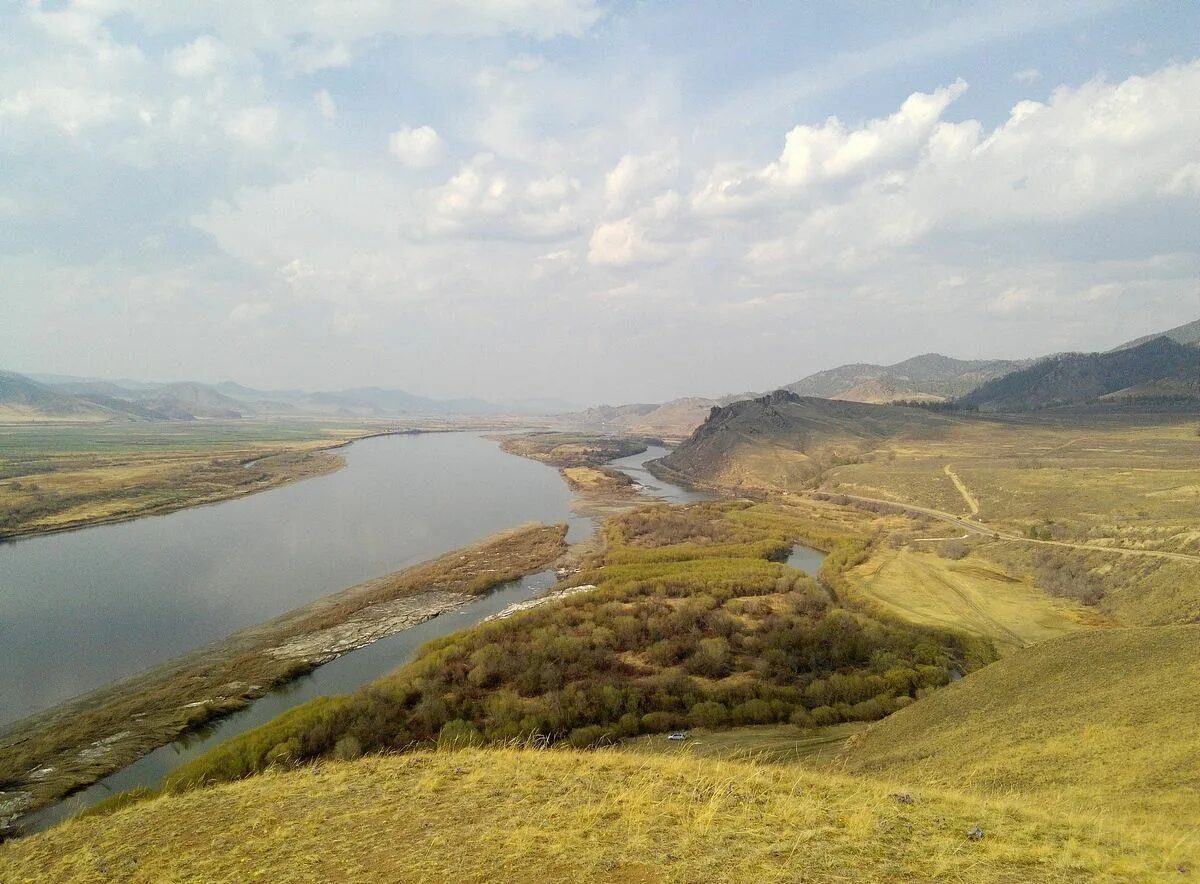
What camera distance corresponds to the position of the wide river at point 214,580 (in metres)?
32.1

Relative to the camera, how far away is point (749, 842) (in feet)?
29.9

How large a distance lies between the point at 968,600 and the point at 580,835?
162 ft

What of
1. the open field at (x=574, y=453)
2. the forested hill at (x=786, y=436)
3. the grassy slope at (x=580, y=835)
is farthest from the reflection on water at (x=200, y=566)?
the open field at (x=574, y=453)

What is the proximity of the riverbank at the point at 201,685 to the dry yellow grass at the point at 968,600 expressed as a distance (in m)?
34.5

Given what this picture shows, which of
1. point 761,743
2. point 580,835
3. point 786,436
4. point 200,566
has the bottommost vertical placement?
point 761,743

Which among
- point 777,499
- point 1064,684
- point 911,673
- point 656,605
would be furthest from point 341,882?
point 777,499

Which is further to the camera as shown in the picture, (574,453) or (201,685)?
(574,453)

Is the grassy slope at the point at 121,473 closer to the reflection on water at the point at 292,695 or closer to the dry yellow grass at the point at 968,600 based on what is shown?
the reflection on water at the point at 292,695

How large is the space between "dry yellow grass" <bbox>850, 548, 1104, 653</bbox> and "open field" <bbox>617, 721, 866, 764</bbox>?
19902 mm

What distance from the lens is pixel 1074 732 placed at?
16.8 m

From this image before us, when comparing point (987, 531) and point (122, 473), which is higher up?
point (122, 473)

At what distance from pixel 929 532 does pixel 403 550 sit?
63925mm

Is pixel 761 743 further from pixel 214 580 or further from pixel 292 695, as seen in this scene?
pixel 214 580

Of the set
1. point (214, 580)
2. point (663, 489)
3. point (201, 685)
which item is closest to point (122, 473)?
point (214, 580)
